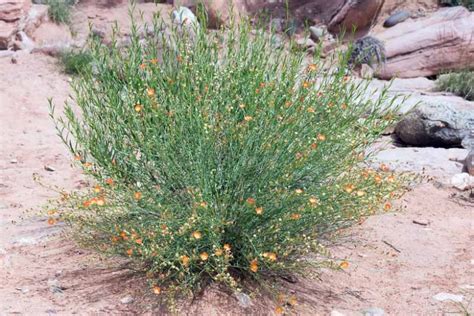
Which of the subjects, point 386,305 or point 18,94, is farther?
point 18,94

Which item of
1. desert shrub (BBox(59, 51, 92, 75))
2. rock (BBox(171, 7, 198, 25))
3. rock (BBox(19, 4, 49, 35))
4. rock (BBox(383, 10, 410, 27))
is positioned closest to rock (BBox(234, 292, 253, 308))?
rock (BBox(171, 7, 198, 25))

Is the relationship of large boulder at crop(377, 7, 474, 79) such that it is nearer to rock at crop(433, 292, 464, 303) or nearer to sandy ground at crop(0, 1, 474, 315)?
sandy ground at crop(0, 1, 474, 315)

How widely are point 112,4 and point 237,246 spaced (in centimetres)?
1070

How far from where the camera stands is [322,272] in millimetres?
3926

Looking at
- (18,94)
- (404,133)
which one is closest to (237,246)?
(404,133)

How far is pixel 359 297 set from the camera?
12.2 ft

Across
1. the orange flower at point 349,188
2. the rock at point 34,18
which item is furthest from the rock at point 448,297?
the rock at point 34,18

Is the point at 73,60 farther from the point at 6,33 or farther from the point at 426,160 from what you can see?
the point at 426,160

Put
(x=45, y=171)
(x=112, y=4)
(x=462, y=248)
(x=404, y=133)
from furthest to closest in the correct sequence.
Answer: (x=112, y=4), (x=404, y=133), (x=45, y=171), (x=462, y=248)

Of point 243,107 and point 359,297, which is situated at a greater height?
point 243,107

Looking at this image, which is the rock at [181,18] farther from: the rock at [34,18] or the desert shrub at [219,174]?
the rock at [34,18]

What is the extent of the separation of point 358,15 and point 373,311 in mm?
9109

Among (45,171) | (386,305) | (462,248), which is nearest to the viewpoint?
(386,305)

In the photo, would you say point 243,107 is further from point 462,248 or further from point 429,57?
point 429,57
